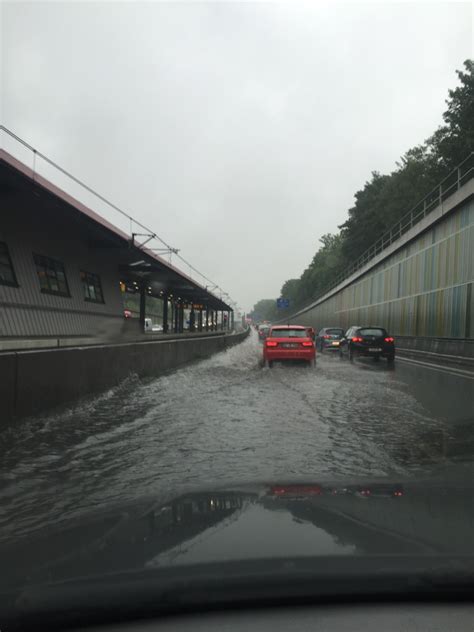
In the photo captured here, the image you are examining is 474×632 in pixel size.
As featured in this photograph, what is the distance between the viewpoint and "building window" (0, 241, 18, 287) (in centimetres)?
1700

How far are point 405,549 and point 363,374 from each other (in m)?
14.1

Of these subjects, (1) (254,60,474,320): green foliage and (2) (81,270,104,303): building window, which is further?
(1) (254,60,474,320): green foliage

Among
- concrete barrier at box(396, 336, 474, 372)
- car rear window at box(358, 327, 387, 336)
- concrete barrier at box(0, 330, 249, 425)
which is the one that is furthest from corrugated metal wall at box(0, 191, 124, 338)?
concrete barrier at box(396, 336, 474, 372)

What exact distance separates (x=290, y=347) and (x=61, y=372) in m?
10.5

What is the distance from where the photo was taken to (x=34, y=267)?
62.3ft

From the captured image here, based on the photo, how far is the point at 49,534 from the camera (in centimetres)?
284

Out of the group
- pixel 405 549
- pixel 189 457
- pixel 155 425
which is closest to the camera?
pixel 405 549

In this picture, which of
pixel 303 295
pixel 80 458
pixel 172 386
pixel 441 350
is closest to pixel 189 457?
pixel 80 458

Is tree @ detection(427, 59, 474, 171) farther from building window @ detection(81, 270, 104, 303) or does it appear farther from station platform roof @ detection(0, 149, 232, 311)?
building window @ detection(81, 270, 104, 303)

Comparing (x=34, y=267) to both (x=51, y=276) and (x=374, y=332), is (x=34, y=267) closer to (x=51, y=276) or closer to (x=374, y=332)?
(x=51, y=276)

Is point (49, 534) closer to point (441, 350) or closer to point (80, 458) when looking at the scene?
point (80, 458)

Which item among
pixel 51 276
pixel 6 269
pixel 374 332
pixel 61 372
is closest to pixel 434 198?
pixel 374 332

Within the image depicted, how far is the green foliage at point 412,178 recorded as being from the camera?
169 feet

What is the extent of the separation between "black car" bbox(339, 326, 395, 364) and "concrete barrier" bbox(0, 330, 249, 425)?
32.3 ft
